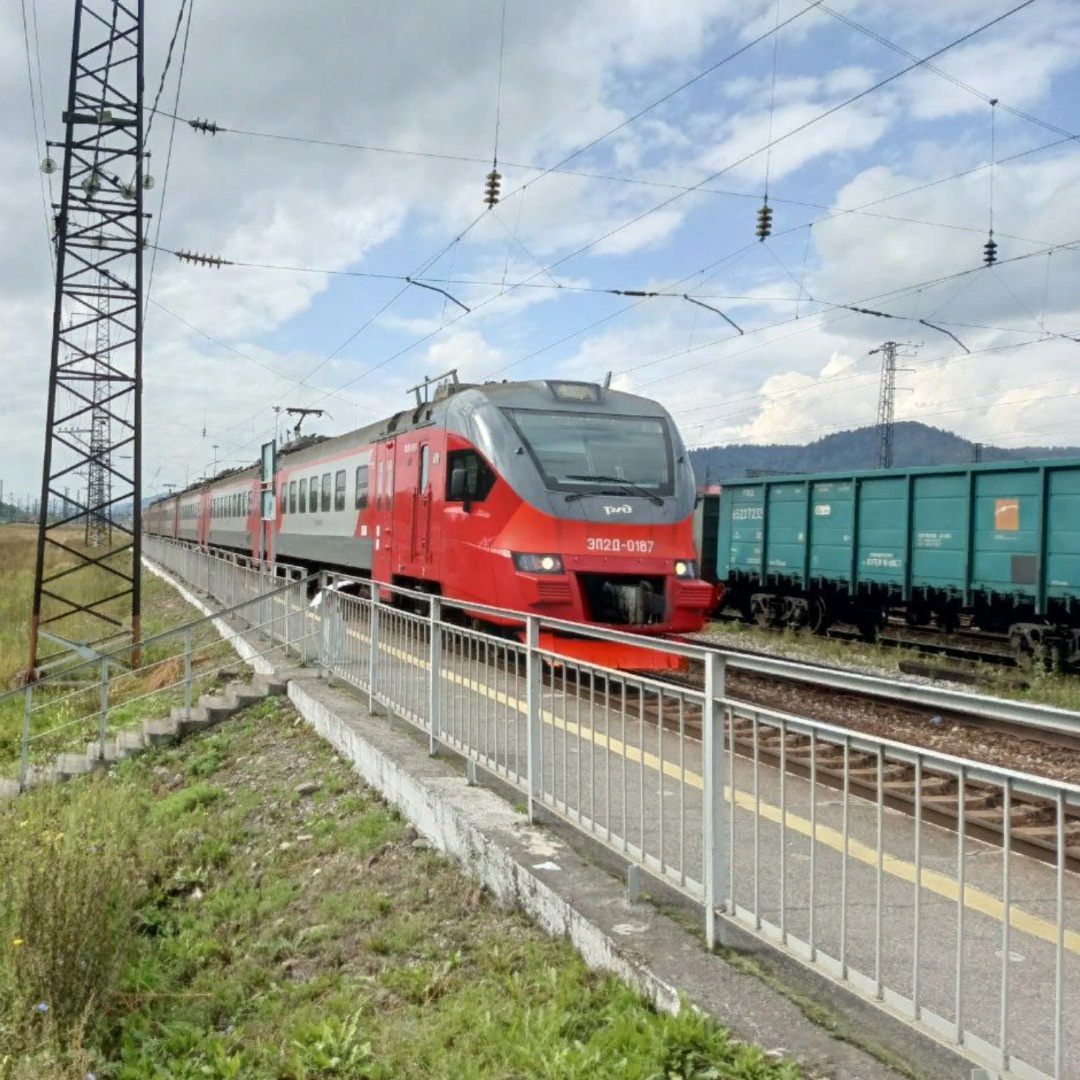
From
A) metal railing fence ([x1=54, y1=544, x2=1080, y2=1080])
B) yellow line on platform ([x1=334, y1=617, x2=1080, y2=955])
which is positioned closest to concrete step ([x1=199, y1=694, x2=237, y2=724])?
metal railing fence ([x1=54, y1=544, x2=1080, y2=1080])

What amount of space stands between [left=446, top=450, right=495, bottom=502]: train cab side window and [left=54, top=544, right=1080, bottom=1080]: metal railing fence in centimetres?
480

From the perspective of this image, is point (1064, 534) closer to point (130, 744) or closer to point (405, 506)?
point (405, 506)

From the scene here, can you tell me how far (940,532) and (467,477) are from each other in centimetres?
813

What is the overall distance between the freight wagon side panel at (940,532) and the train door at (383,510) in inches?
313

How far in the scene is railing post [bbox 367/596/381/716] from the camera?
28.4ft

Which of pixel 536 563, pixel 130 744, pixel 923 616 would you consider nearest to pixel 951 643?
pixel 923 616

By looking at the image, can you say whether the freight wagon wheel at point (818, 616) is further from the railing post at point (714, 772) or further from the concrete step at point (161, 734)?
the railing post at point (714, 772)

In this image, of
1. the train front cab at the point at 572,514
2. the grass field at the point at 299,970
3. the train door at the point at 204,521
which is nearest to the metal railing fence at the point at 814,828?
Answer: the grass field at the point at 299,970

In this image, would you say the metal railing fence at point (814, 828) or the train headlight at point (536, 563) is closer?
the metal railing fence at point (814, 828)

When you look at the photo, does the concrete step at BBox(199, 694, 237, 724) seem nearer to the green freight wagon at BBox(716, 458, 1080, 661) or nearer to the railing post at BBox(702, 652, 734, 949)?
the railing post at BBox(702, 652, 734, 949)

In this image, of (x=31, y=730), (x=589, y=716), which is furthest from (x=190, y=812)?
(x=31, y=730)

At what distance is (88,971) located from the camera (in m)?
5.14

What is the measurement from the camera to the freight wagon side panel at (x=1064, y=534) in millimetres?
14055

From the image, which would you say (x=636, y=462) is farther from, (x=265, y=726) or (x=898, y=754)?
(x=898, y=754)
